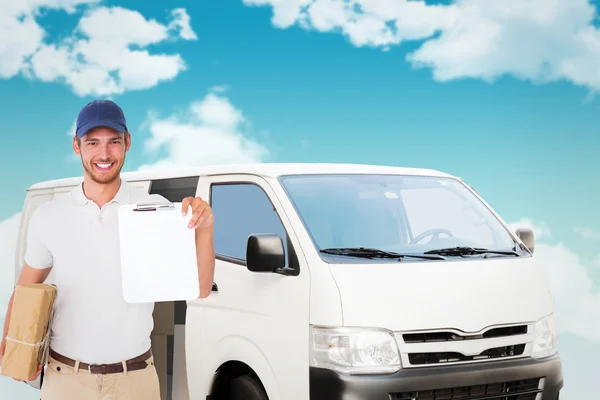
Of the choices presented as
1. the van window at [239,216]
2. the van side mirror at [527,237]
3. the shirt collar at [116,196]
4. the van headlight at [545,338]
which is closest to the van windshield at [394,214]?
the van side mirror at [527,237]

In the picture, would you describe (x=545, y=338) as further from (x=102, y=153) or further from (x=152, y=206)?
(x=102, y=153)

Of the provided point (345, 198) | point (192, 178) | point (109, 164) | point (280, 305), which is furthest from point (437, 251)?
point (109, 164)

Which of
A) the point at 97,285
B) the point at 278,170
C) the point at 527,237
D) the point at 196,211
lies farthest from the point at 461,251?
the point at 97,285

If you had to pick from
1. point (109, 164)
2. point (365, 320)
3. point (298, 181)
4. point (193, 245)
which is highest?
point (298, 181)

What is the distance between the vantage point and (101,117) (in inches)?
129

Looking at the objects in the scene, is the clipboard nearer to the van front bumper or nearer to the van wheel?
the van front bumper

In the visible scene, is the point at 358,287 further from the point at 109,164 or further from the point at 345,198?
the point at 109,164

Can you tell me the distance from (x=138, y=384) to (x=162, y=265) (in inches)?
23.6

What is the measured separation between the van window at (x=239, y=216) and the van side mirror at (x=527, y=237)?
2104 millimetres

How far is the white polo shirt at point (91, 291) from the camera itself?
10.7ft

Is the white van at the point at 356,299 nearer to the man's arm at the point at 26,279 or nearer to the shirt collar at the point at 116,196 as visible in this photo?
the shirt collar at the point at 116,196

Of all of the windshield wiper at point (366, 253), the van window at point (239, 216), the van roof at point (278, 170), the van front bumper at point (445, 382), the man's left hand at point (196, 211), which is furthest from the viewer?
the van roof at point (278, 170)

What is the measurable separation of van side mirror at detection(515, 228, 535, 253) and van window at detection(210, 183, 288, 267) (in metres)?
2.10

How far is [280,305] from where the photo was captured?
466cm
